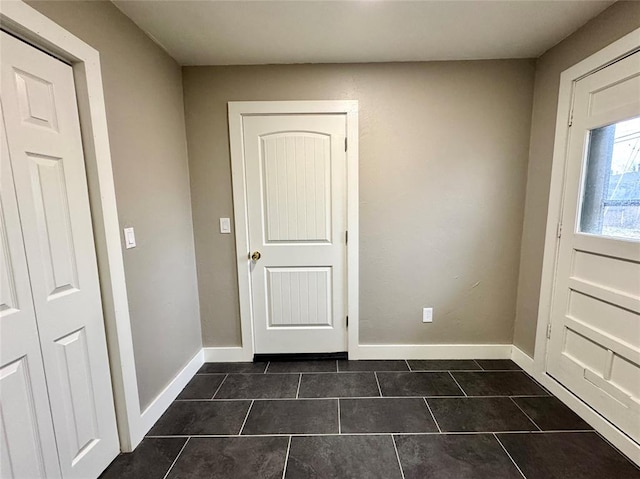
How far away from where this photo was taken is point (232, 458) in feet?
4.65

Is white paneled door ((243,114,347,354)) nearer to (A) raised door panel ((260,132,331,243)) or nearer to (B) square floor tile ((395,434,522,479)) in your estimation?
(A) raised door panel ((260,132,331,243))

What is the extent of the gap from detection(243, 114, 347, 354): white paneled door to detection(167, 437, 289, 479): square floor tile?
0.83m

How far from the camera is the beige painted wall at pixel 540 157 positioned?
1606 mm

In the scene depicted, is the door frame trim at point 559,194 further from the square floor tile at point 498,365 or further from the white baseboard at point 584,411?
the square floor tile at point 498,365

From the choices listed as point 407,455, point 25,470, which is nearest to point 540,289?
point 407,455

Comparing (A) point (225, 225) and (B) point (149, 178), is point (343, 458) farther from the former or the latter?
(B) point (149, 178)

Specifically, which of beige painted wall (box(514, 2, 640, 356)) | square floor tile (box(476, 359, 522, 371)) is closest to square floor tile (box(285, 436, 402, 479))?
square floor tile (box(476, 359, 522, 371))

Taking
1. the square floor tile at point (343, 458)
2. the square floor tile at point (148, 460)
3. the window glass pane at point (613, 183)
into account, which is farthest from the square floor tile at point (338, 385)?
the window glass pane at point (613, 183)

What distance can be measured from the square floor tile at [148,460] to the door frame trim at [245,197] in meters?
0.82

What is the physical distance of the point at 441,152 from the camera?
2086 mm

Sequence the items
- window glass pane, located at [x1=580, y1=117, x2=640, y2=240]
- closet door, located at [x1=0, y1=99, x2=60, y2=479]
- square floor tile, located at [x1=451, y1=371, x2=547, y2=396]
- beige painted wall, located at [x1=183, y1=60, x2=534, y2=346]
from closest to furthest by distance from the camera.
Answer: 1. closet door, located at [x1=0, y1=99, x2=60, y2=479]
2. window glass pane, located at [x1=580, y1=117, x2=640, y2=240]
3. square floor tile, located at [x1=451, y1=371, x2=547, y2=396]
4. beige painted wall, located at [x1=183, y1=60, x2=534, y2=346]

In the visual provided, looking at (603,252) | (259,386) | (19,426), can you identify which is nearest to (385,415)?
(259,386)

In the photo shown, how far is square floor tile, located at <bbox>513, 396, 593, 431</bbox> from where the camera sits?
1591mm

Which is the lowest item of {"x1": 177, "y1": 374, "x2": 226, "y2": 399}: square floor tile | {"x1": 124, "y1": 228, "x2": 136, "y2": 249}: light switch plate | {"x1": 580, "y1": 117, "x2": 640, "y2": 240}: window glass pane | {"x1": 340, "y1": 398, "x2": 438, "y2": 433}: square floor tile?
{"x1": 177, "y1": 374, "x2": 226, "y2": 399}: square floor tile
